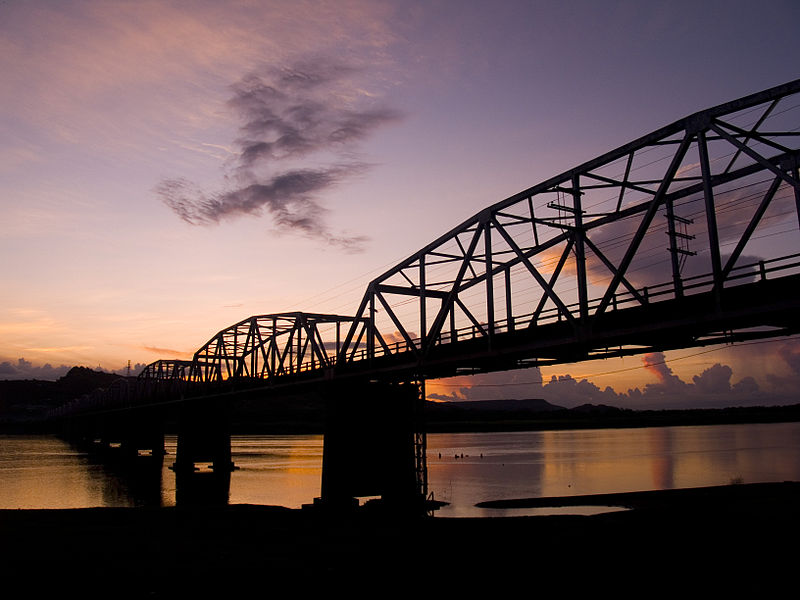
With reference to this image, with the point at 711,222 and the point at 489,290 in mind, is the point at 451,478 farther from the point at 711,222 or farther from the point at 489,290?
the point at 711,222

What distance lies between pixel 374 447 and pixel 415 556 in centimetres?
2437

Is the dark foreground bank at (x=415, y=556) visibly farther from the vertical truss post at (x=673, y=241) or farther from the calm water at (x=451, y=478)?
the calm water at (x=451, y=478)

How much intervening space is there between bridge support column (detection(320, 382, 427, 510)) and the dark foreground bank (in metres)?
14.7

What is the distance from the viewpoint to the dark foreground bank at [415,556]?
1502cm

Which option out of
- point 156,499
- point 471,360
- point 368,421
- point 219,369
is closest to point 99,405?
point 219,369

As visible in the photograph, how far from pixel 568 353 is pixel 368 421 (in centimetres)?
1625

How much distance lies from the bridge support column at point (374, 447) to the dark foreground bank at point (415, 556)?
14.7 meters

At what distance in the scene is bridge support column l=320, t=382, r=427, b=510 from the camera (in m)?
40.9

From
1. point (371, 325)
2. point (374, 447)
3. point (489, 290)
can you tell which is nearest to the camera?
point (489, 290)

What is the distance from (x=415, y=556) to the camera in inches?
707

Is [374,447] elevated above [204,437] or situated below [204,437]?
above

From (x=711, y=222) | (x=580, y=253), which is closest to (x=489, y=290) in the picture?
(x=580, y=253)

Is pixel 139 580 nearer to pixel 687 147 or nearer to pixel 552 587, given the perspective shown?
pixel 552 587

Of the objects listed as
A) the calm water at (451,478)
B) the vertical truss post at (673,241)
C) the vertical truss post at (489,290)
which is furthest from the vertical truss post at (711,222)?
the calm water at (451,478)
